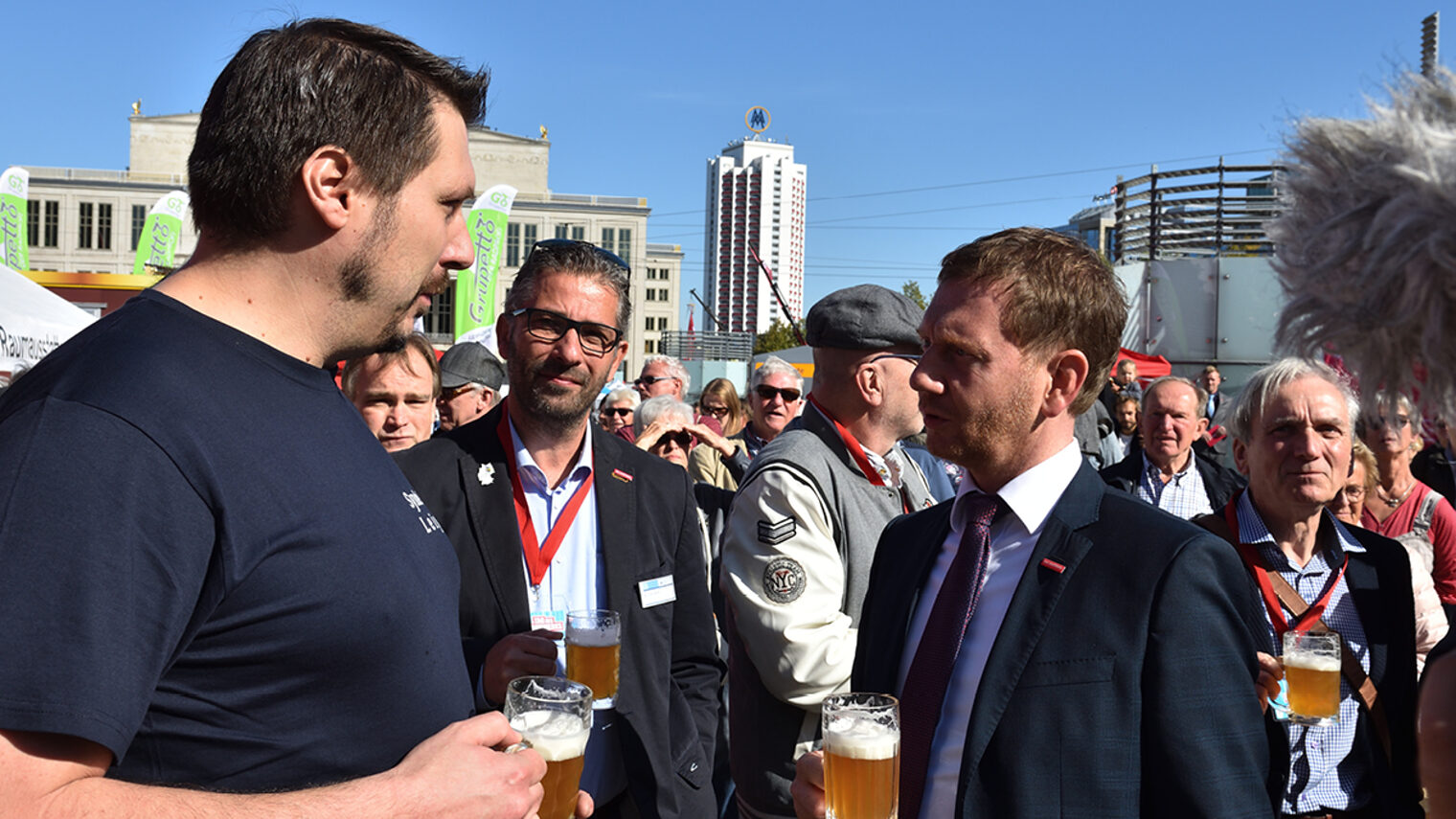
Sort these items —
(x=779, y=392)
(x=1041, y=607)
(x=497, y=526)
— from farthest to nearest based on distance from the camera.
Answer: (x=779, y=392)
(x=497, y=526)
(x=1041, y=607)

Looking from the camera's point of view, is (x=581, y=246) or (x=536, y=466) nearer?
(x=536, y=466)

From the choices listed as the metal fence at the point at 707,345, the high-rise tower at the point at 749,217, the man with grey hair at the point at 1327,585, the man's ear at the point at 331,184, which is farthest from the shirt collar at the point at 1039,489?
the high-rise tower at the point at 749,217

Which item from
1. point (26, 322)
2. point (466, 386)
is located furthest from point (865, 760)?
point (26, 322)

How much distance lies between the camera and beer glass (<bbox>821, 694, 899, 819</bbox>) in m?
1.84

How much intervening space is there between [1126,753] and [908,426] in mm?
2002

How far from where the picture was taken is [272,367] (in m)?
1.67

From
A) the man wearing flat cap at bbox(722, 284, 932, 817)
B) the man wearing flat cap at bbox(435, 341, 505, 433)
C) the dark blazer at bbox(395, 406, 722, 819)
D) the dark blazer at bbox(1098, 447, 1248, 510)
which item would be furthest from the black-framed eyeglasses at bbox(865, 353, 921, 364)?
the dark blazer at bbox(1098, 447, 1248, 510)

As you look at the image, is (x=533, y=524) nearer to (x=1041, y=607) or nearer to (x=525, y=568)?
(x=525, y=568)

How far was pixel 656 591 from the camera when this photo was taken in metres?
3.20

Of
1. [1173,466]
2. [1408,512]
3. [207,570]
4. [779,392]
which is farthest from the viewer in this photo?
→ [779,392]

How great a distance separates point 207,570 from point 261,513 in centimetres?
11

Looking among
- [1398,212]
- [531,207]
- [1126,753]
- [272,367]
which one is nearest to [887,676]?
[1126,753]

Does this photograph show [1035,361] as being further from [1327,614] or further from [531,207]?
[531,207]

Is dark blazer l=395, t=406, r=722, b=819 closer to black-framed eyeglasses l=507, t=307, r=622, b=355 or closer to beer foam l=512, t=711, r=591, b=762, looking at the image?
black-framed eyeglasses l=507, t=307, r=622, b=355
